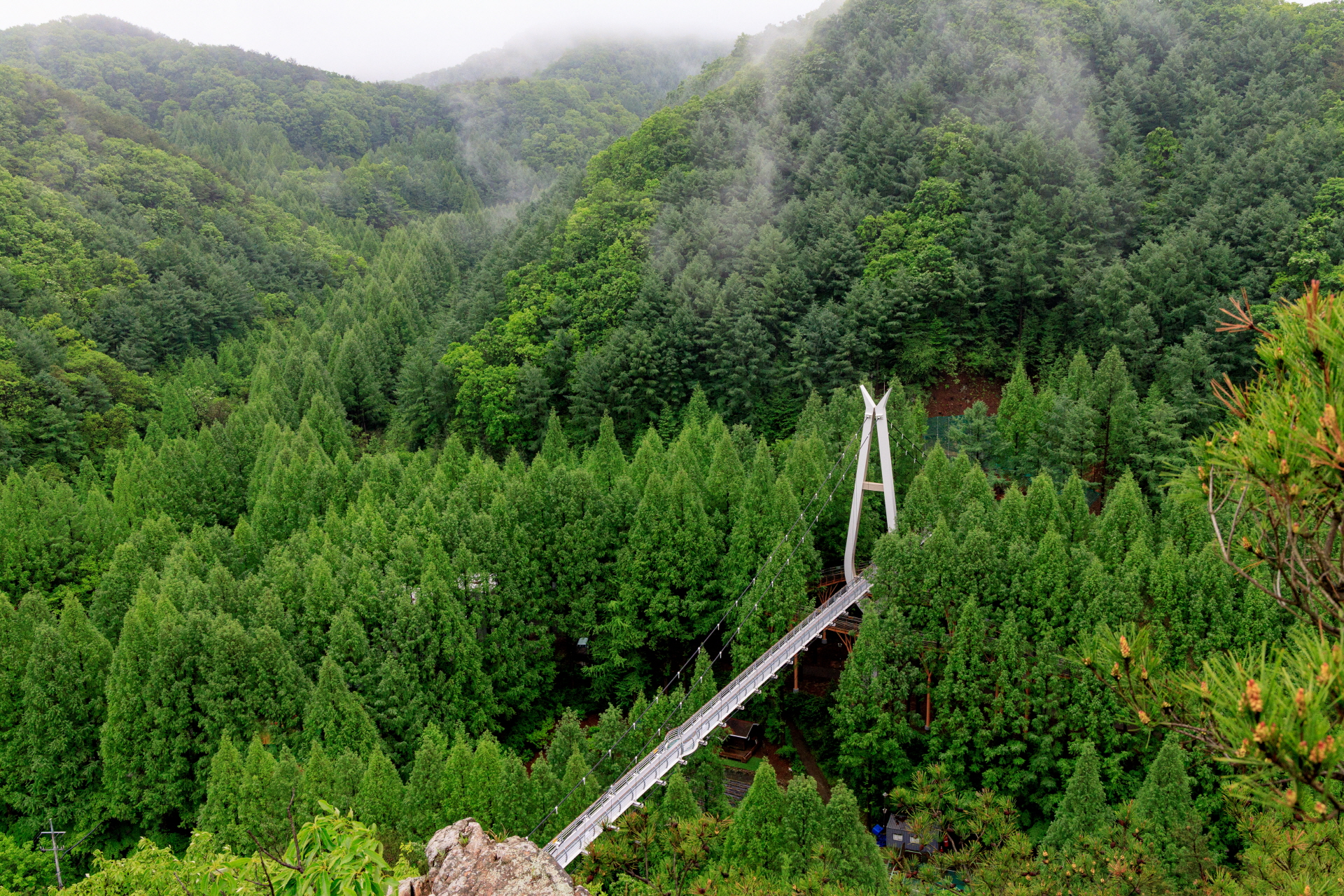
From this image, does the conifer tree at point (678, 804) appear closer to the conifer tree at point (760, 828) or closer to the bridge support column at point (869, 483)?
the conifer tree at point (760, 828)

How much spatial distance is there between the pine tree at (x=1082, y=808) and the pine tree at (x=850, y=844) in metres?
5.20

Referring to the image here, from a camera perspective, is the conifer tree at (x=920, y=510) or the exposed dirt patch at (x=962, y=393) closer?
the conifer tree at (x=920, y=510)

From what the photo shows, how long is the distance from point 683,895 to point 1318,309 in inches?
747

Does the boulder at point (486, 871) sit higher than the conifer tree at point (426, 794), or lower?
higher

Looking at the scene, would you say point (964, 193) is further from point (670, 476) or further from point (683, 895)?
point (683, 895)

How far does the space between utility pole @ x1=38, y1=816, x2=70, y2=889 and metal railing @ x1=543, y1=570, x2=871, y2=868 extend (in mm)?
15887

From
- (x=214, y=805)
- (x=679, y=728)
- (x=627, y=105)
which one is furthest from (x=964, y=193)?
(x=627, y=105)

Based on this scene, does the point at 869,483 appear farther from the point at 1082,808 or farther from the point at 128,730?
the point at 128,730

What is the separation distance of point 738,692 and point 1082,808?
11.2 meters

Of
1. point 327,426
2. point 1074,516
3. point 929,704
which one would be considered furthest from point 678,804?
point 327,426

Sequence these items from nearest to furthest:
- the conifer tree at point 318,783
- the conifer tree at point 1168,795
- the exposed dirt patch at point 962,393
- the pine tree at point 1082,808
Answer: the conifer tree at point 1168,795, the pine tree at point 1082,808, the conifer tree at point 318,783, the exposed dirt patch at point 962,393

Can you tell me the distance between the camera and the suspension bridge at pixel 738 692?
24922 millimetres

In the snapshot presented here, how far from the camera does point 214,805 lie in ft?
83.6

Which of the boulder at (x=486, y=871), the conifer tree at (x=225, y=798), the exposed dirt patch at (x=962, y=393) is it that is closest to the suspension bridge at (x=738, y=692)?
the conifer tree at (x=225, y=798)
